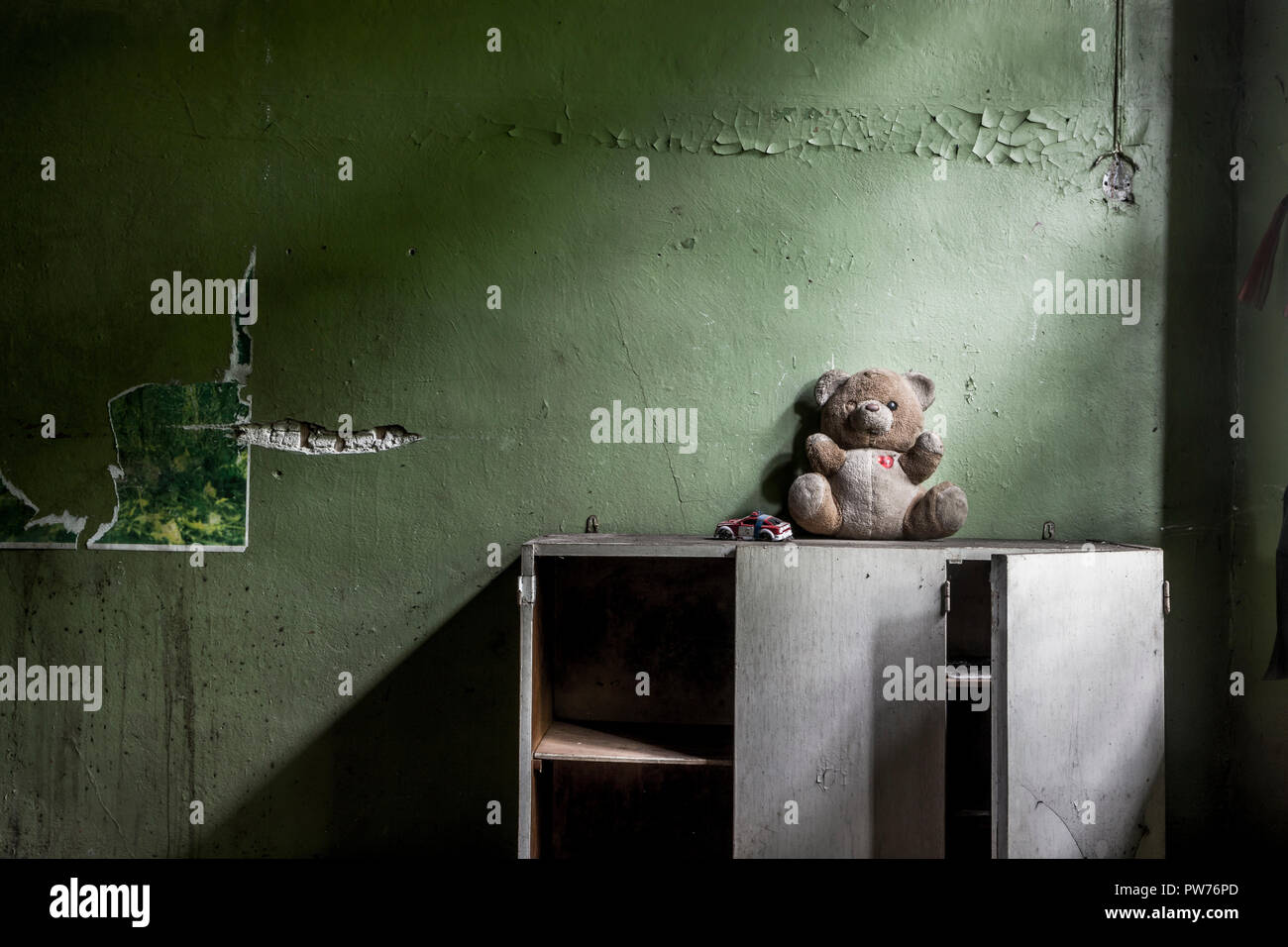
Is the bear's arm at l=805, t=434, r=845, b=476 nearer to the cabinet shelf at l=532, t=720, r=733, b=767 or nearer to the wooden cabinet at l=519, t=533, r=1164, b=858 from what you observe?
the wooden cabinet at l=519, t=533, r=1164, b=858

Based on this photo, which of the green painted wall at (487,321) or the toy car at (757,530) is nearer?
the toy car at (757,530)

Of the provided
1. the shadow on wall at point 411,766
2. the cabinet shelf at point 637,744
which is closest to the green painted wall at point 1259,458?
the cabinet shelf at point 637,744

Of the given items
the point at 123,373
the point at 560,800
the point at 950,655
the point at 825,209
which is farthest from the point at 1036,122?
the point at 123,373

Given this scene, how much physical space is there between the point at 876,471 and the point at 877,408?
16cm

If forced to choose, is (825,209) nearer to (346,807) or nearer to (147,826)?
(346,807)

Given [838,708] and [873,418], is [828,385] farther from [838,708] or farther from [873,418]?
[838,708]

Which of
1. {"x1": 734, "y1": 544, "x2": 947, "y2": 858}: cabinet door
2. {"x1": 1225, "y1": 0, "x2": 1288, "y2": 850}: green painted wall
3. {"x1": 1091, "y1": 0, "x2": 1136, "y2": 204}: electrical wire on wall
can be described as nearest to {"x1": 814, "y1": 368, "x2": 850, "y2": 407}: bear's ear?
{"x1": 734, "y1": 544, "x2": 947, "y2": 858}: cabinet door

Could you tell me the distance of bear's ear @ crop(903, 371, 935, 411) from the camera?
2.12 m

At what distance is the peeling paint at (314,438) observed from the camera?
2.26 m

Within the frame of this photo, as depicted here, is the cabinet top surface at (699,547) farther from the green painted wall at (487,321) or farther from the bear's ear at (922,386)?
the bear's ear at (922,386)

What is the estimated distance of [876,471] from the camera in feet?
6.77

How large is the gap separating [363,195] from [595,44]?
0.80 metres

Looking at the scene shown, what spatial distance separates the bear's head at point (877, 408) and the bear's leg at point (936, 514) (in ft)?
0.49

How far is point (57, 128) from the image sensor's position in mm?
2311
